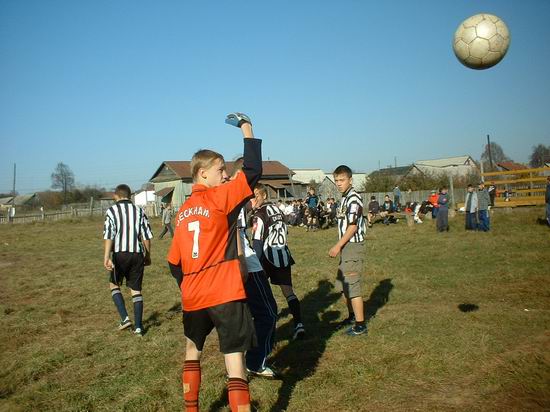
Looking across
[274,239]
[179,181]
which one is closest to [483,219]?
[274,239]

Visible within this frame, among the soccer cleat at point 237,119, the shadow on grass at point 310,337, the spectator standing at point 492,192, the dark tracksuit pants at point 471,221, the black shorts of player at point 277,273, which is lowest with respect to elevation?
the shadow on grass at point 310,337

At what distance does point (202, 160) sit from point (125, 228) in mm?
3632

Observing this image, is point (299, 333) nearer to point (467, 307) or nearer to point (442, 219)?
point (467, 307)

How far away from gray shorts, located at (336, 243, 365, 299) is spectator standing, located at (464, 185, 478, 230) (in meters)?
12.5

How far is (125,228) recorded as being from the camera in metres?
6.37

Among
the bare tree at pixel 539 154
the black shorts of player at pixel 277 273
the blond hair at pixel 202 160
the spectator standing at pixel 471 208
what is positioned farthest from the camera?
the bare tree at pixel 539 154

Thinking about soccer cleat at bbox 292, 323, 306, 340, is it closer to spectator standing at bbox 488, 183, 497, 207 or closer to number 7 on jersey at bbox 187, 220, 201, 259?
number 7 on jersey at bbox 187, 220, 201, 259

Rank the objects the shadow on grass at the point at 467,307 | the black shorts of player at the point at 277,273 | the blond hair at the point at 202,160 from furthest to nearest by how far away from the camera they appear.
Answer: the shadow on grass at the point at 467,307, the black shorts of player at the point at 277,273, the blond hair at the point at 202,160

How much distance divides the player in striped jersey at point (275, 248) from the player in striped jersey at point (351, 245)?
0.65 meters

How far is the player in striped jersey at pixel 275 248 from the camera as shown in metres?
5.71

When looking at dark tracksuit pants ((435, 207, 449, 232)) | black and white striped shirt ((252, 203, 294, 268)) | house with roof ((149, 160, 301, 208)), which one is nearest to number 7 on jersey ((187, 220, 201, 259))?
black and white striped shirt ((252, 203, 294, 268))

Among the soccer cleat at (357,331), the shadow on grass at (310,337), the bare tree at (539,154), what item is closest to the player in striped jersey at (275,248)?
the shadow on grass at (310,337)

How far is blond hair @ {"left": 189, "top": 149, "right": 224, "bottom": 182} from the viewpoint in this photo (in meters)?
3.17

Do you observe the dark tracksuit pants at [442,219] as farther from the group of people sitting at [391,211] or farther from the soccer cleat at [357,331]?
the soccer cleat at [357,331]
